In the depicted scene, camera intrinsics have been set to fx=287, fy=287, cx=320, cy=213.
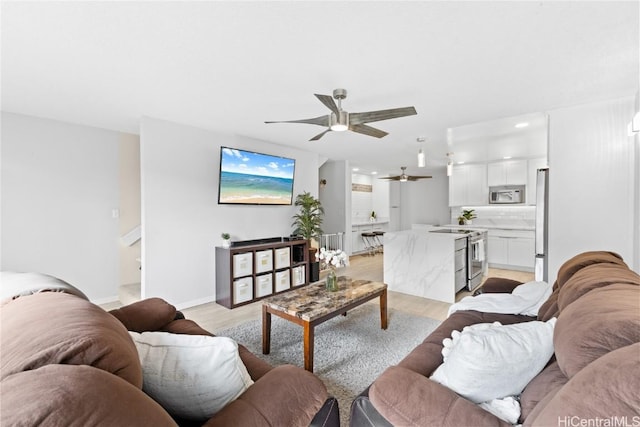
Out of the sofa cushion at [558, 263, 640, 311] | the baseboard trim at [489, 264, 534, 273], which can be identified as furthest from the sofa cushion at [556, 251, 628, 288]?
the baseboard trim at [489, 264, 534, 273]

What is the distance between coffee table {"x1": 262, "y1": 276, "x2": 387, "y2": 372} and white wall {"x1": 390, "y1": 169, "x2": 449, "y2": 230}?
599 centimetres

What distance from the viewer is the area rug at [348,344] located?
2.10 meters

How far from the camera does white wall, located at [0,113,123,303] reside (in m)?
3.13

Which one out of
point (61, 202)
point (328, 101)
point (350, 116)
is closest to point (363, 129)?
point (350, 116)

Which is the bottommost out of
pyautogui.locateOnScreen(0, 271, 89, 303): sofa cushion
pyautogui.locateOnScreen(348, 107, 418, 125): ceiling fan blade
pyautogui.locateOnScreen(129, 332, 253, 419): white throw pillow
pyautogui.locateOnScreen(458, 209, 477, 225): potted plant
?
pyautogui.locateOnScreen(129, 332, 253, 419): white throw pillow

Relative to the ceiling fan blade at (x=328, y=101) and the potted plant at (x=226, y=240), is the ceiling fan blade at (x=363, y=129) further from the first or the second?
the potted plant at (x=226, y=240)

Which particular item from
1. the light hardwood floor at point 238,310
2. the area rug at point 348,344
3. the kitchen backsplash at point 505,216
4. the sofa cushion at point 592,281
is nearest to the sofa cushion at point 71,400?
the area rug at point 348,344

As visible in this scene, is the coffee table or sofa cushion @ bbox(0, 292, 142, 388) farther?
the coffee table

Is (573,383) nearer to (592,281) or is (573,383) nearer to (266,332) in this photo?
(592,281)

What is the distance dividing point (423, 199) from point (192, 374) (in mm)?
8398

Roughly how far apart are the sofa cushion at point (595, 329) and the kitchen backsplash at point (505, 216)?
6.03 m

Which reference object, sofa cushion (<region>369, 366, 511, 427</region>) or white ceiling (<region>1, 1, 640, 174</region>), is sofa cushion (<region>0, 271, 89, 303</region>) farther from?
white ceiling (<region>1, 1, 640, 174</region>)

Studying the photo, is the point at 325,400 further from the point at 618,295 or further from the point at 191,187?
the point at 191,187

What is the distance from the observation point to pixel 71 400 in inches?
21.0
